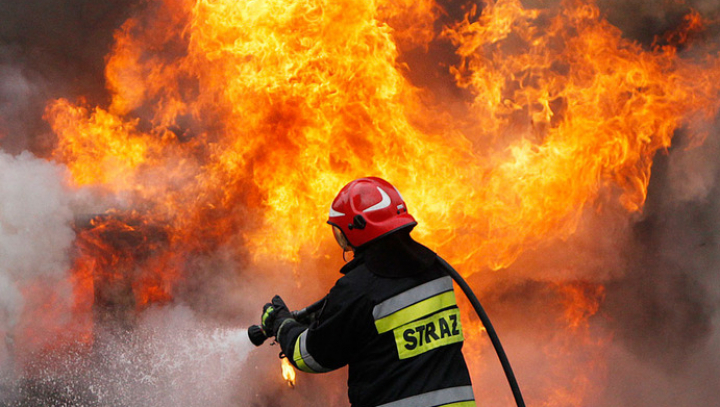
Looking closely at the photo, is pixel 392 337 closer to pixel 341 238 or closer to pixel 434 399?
pixel 434 399

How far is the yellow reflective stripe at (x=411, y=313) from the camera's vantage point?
2.51 m

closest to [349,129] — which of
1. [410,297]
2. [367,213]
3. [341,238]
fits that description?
[341,238]

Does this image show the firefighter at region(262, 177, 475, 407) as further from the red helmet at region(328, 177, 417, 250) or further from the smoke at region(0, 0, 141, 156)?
the smoke at region(0, 0, 141, 156)

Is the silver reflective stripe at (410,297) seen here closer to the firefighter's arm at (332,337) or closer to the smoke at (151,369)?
the firefighter's arm at (332,337)

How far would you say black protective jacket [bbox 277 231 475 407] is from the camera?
2.50 metres

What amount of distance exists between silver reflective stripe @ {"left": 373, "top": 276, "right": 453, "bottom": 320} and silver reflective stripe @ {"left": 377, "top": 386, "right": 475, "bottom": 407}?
396 millimetres

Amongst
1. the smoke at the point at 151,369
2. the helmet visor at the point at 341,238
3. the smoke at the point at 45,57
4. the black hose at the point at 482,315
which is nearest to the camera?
the helmet visor at the point at 341,238

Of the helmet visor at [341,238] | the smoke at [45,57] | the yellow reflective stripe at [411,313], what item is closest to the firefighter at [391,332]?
the yellow reflective stripe at [411,313]

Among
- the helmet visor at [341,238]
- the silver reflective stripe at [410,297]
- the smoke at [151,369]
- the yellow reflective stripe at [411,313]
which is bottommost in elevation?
the yellow reflective stripe at [411,313]

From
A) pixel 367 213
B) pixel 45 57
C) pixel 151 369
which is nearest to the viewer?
pixel 367 213

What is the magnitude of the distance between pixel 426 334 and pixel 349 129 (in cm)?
367

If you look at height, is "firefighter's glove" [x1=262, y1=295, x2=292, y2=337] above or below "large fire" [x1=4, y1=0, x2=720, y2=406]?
below

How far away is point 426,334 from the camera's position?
2547 millimetres

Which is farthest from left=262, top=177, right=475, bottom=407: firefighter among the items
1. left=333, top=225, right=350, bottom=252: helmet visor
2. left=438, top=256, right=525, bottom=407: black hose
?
left=438, top=256, right=525, bottom=407: black hose
